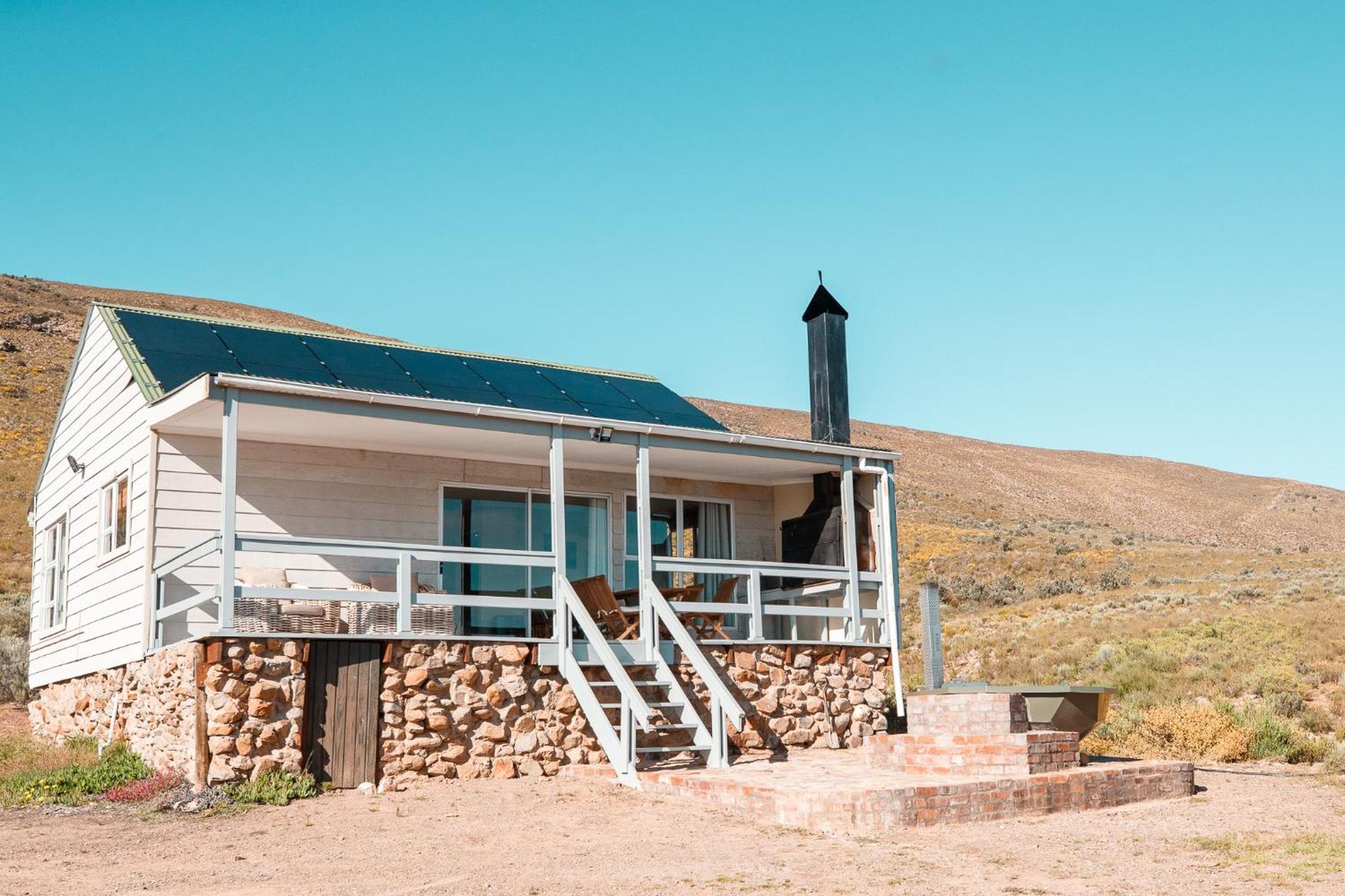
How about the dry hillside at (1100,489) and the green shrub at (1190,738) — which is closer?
the green shrub at (1190,738)

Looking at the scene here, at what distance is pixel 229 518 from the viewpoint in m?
9.84

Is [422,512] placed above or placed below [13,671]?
above

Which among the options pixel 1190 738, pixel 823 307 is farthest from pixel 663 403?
pixel 1190 738

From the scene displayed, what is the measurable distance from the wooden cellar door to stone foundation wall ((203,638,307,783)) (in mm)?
147

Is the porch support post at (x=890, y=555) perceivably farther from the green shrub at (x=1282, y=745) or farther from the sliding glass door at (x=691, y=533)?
the green shrub at (x=1282, y=745)

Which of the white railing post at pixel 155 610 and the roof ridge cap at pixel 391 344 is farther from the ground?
the roof ridge cap at pixel 391 344

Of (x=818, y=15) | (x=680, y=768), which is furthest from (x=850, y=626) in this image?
(x=818, y=15)

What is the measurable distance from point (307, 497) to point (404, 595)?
7.43 ft

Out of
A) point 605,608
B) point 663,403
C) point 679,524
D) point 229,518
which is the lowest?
point 605,608

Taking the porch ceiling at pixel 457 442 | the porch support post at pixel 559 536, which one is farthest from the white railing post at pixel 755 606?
the porch support post at pixel 559 536

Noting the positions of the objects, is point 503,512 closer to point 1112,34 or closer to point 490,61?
point 490,61

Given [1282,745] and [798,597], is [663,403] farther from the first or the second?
[1282,745]

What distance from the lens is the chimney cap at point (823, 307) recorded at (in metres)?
15.8

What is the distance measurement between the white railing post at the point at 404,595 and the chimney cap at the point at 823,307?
714 cm
